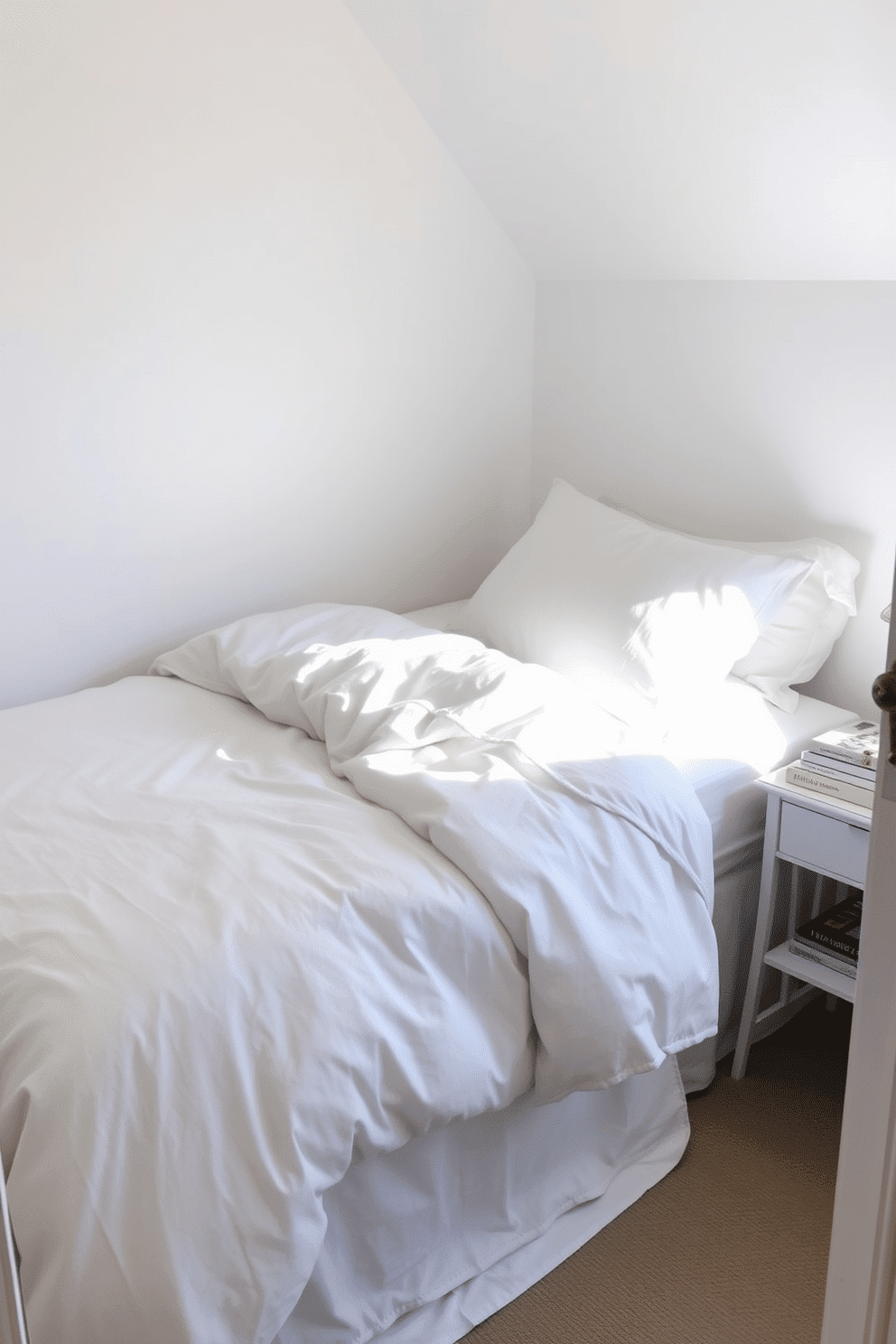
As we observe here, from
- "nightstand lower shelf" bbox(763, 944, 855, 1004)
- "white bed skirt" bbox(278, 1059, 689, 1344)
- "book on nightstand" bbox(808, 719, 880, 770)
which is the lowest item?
"white bed skirt" bbox(278, 1059, 689, 1344)

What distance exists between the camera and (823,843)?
189 centimetres

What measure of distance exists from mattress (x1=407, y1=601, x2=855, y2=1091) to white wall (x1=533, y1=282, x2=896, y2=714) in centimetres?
29

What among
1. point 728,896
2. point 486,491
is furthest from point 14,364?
point 728,896

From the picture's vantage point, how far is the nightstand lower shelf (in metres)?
1.90

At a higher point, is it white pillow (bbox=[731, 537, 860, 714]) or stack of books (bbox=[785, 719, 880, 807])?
white pillow (bbox=[731, 537, 860, 714])

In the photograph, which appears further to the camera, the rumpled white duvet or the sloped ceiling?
the sloped ceiling

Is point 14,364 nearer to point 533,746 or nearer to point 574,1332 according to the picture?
point 533,746

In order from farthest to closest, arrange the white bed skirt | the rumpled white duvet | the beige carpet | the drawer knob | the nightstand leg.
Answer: the nightstand leg
the beige carpet
the white bed skirt
the rumpled white duvet
the drawer knob

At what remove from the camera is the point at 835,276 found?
88.0 inches

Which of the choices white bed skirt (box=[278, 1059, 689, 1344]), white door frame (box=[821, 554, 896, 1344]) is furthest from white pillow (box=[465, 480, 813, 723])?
white door frame (box=[821, 554, 896, 1344])

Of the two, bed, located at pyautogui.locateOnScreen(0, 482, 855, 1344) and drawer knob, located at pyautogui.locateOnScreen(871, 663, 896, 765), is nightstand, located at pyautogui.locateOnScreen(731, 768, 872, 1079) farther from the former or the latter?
drawer knob, located at pyautogui.locateOnScreen(871, 663, 896, 765)

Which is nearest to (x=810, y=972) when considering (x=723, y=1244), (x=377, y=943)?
(x=723, y=1244)

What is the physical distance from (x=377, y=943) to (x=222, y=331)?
161 centimetres

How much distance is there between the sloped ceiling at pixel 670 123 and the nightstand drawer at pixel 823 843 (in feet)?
3.53
